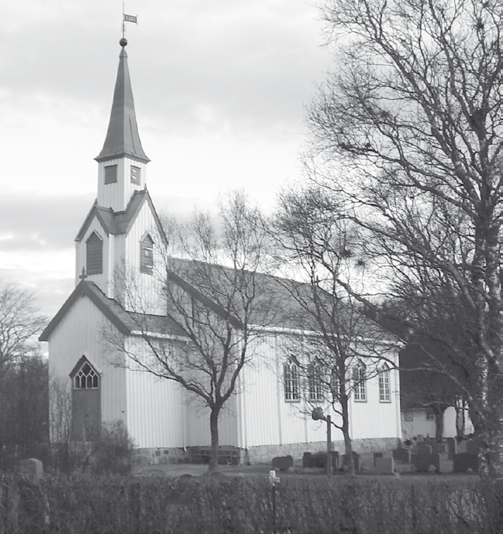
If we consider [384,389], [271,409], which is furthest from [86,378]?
[384,389]

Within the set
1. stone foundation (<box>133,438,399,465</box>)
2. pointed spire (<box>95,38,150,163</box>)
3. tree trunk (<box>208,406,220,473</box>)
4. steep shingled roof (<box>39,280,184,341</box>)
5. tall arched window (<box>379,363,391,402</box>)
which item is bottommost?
stone foundation (<box>133,438,399,465</box>)

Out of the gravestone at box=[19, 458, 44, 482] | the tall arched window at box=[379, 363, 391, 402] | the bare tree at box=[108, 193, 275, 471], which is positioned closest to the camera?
the gravestone at box=[19, 458, 44, 482]

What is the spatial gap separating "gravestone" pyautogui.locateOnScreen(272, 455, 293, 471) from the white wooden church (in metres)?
2.16

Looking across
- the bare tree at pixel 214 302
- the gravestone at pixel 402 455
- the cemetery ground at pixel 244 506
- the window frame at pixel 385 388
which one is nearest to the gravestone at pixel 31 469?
the cemetery ground at pixel 244 506

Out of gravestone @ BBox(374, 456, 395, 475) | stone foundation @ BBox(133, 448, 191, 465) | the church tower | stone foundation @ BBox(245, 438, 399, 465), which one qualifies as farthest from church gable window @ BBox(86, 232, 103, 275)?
gravestone @ BBox(374, 456, 395, 475)

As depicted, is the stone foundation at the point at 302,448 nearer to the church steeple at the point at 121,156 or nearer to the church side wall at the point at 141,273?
the church side wall at the point at 141,273

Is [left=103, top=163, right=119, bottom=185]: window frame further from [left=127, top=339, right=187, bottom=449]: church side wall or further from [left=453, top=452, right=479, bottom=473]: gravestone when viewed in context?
[left=453, top=452, right=479, bottom=473]: gravestone

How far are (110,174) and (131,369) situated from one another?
9052 mm

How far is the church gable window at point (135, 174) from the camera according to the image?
111ft

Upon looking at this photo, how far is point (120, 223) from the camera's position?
33.0 m

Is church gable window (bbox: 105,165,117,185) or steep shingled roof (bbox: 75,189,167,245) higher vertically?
church gable window (bbox: 105,165,117,185)

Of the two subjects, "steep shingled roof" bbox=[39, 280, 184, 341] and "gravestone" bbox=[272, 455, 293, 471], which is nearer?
"gravestone" bbox=[272, 455, 293, 471]

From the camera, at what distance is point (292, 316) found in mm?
24875

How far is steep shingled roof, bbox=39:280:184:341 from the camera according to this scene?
3069 centimetres
